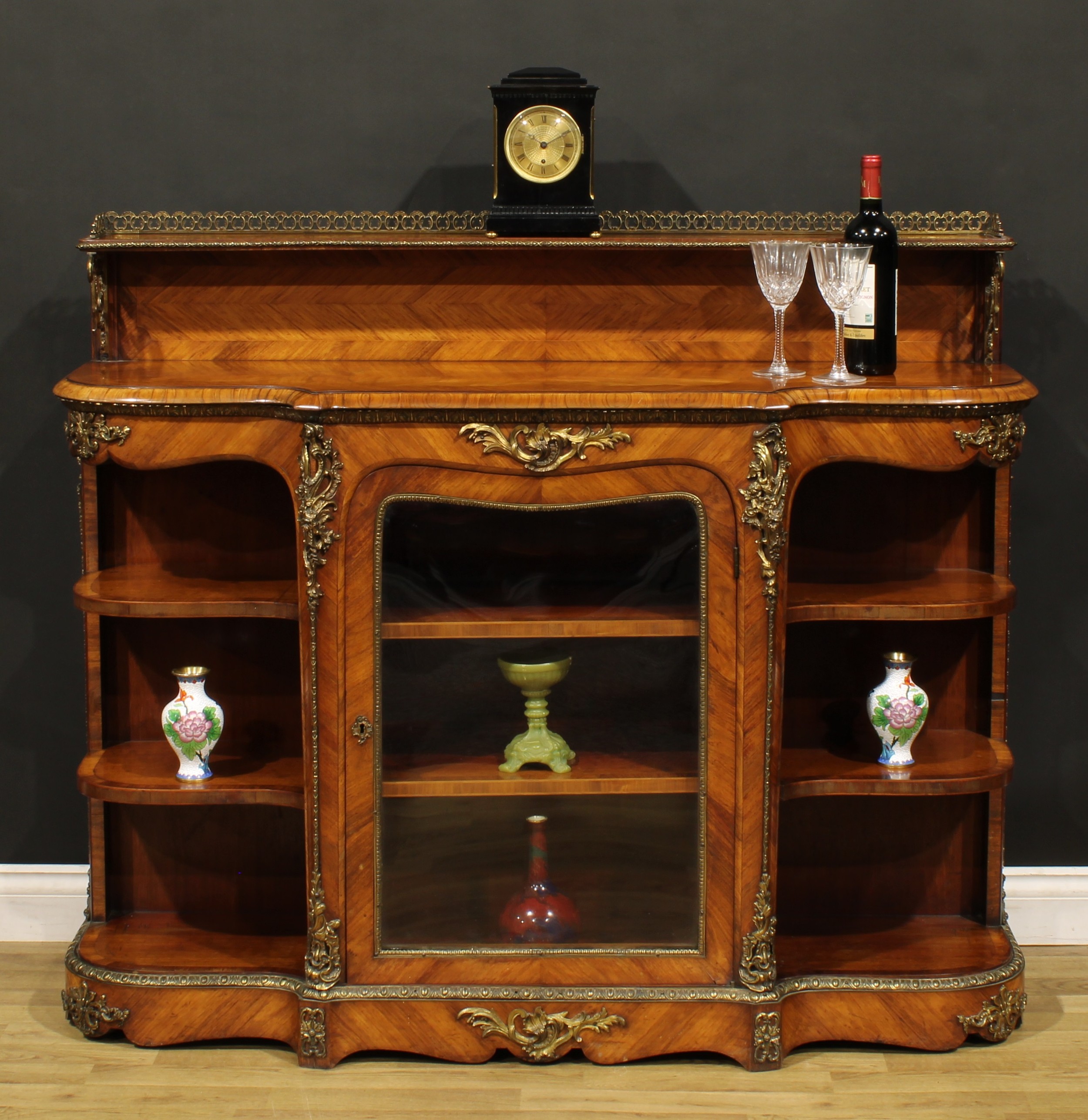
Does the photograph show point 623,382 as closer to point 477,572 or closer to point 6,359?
point 477,572

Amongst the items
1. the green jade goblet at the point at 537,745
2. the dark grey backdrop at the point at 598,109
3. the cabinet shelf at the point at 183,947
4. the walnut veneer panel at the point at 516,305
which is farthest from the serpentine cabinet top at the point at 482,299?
the cabinet shelf at the point at 183,947

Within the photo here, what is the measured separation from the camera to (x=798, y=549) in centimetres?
284

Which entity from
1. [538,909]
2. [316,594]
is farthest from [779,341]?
[538,909]

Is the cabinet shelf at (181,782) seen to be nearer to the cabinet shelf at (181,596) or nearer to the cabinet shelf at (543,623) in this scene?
the cabinet shelf at (181,596)

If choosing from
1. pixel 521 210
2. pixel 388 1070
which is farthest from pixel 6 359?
pixel 388 1070

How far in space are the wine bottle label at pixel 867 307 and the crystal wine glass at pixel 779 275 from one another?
11cm

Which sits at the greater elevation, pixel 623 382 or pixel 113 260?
pixel 113 260

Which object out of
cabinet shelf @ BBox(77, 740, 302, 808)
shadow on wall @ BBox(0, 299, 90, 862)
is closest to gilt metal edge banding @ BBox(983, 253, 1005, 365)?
cabinet shelf @ BBox(77, 740, 302, 808)

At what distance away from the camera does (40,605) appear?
3043 mm

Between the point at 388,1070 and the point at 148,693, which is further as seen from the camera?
the point at 148,693

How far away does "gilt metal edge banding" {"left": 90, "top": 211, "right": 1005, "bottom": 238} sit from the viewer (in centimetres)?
278

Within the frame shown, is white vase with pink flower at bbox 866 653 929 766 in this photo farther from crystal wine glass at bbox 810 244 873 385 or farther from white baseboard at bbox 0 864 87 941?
white baseboard at bbox 0 864 87 941

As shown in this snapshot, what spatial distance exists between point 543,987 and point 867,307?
4.33 ft

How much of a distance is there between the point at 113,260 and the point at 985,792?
1.95 metres
